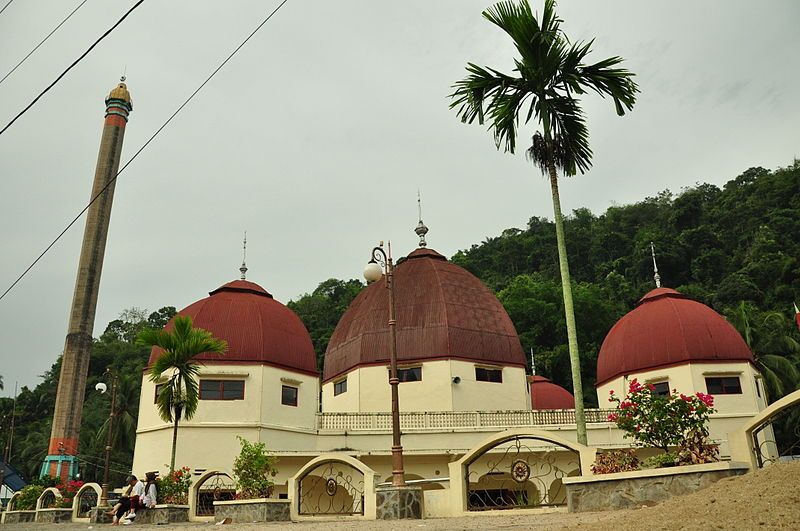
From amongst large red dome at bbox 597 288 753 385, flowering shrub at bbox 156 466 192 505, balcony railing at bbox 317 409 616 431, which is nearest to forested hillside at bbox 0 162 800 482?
large red dome at bbox 597 288 753 385

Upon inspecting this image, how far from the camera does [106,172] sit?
45031mm

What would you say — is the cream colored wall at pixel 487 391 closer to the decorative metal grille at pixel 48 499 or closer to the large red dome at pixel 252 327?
the large red dome at pixel 252 327

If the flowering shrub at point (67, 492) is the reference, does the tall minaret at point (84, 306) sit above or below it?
above

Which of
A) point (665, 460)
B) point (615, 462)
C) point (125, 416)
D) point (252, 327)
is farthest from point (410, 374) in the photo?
point (125, 416)

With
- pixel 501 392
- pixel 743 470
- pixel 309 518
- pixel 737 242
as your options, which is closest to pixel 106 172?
pixel 501 392

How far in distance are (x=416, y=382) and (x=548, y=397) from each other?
9.97 metres

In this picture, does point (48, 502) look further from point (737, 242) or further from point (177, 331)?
point (737, 242)

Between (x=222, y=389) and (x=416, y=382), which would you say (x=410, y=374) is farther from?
(x=222, y=389)

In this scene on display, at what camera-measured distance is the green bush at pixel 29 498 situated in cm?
2509

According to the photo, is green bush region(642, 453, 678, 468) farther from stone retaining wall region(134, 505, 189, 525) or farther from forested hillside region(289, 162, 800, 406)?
forested hillside region(289, 162, 800, 406)

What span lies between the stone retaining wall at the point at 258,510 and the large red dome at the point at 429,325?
1439 centimetres

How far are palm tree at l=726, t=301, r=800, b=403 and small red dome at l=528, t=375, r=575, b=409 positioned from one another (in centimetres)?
955

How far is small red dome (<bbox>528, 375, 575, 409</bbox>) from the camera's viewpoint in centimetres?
3506

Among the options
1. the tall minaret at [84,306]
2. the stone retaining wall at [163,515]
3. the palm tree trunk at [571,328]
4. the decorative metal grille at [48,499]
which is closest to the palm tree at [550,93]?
the palm tree trunk at [571,328]
